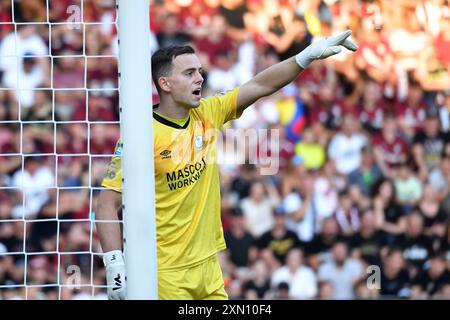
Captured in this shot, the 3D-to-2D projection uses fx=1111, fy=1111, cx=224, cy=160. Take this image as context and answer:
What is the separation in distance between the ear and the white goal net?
3.25 meters

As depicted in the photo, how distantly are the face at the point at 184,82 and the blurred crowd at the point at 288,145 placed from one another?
3.47m

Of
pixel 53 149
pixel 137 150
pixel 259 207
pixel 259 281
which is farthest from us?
pixel 259 207

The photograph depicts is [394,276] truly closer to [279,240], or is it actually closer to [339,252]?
[339,252]

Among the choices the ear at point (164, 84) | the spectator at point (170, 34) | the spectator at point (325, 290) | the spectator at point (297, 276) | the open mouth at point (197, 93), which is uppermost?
the spectator at point (170, 34)

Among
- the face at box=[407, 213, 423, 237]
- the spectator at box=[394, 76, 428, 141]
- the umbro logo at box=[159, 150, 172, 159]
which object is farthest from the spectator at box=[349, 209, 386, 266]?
the umbro logo at box=[159, 150, 172, 159]

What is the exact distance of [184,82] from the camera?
6.74 meters

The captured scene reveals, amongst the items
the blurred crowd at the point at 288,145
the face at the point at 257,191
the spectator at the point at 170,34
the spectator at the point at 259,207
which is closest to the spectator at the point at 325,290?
the blurred crowd at the point at 288,145

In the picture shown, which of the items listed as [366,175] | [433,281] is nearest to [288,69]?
[433,281]

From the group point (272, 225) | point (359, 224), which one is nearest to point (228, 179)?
point (272, 225)

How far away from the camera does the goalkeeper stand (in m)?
6.50

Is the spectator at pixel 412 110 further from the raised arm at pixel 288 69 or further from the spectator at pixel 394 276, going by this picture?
the raised arm at pixel 288 69

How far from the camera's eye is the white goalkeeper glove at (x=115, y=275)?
20.0 feet

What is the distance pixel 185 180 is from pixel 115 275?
2.58 feet

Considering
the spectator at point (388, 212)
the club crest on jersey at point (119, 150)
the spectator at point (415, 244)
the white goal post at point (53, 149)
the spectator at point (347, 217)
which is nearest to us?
the club crest on jersey at point (119, 150)
